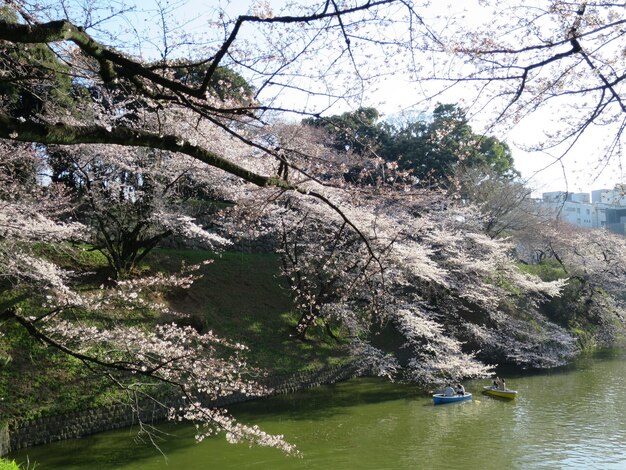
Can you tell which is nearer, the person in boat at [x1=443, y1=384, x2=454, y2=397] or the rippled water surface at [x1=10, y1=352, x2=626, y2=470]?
the rippled water surface at [x1=10, y1=352, x2=626, y2=470]

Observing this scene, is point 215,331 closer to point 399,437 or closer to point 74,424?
point 74,424

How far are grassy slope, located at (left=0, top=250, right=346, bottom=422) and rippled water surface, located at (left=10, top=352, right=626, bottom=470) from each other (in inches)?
38.1

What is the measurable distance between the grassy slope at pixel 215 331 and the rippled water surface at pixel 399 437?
97 centimetres

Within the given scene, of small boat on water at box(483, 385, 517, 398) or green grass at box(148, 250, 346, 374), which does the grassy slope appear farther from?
small boat on water at box(483, 385, 517, 398)

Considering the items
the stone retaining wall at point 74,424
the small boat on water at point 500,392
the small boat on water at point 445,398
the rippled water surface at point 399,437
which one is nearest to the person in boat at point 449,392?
the small boat on water at point 445,398

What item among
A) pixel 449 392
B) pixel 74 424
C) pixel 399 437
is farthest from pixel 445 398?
pixel 74 424

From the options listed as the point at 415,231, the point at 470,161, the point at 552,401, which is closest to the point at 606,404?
the point at 552,401

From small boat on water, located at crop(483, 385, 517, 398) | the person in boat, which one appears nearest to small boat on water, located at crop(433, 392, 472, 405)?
the person in boat

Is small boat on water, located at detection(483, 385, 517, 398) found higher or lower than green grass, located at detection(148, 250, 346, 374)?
lower

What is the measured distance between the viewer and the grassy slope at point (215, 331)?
944cm

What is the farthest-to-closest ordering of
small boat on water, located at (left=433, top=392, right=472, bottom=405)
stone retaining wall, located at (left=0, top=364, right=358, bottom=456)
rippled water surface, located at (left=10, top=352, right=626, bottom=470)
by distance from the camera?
small boat on water, located at (left=433, top=392, right=472, bottom=405), stone retaining wall, located at (left=0, top=364, right=358, bottom=456), rippled water surface, located at (left=10, top=352, right=626, bottom=470)

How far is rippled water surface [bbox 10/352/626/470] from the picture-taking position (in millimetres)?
8094

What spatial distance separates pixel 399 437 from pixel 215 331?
20.5ft

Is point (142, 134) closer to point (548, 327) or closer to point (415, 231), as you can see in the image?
point (415, 231)
